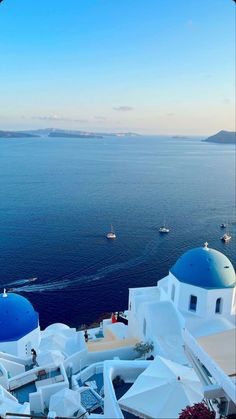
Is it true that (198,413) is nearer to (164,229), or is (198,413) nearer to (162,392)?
(162,392)

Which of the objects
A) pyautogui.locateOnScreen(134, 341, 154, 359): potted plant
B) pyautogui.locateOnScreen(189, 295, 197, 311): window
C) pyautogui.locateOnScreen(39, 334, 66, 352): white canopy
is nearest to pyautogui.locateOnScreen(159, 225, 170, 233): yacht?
pyautogui.locateOnScreen(39, 334, 66, 352): white canopy

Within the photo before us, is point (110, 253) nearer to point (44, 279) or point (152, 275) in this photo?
point (152, 275)

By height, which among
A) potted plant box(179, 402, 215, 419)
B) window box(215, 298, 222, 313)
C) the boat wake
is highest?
potted plant box(179, 402, 215, 419)

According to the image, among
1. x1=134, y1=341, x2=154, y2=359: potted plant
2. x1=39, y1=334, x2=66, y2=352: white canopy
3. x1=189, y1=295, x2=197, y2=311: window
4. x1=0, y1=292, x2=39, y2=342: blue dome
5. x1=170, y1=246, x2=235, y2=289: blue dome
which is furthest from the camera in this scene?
x1=39, y1=334, x2=66, y2=352: white canopy

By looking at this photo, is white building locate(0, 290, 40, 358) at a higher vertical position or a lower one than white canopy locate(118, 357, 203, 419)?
lower

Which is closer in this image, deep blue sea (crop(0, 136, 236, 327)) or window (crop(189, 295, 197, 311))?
window (crop(189, 295, 197, 311))

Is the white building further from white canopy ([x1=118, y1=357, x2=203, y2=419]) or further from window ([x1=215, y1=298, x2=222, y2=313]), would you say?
window ([x1=215, y1=298, x2=222, y2=313])
